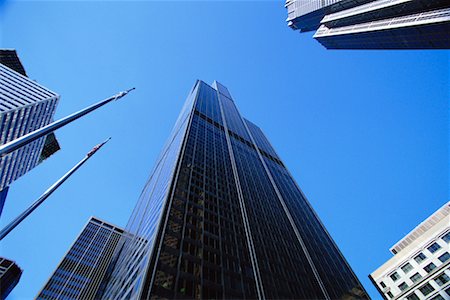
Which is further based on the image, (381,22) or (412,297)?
(381,22)

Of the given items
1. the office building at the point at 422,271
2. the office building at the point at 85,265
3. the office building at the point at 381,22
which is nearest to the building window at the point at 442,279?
the office building at the point at 422,271

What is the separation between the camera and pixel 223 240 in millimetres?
38938

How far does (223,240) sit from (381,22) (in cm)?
6967

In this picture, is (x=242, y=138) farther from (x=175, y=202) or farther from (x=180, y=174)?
(x=175, y=202)

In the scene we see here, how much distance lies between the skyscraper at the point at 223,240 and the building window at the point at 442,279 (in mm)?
12574

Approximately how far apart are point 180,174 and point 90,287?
8154cm

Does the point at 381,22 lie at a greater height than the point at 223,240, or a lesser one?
greater

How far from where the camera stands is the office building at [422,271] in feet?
149

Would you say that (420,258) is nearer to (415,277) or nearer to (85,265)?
(415,277)

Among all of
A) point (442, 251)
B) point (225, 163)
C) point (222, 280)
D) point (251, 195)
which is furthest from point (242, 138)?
point (222, 280)

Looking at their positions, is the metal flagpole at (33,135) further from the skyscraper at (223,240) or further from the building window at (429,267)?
the building window at (429,267)

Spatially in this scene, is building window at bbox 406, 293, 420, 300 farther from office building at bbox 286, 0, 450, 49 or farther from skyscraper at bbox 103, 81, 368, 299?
office building at bbox 286, 0, 450, 49

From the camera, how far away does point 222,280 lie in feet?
102

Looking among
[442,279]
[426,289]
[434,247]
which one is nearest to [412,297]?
[426,289]
